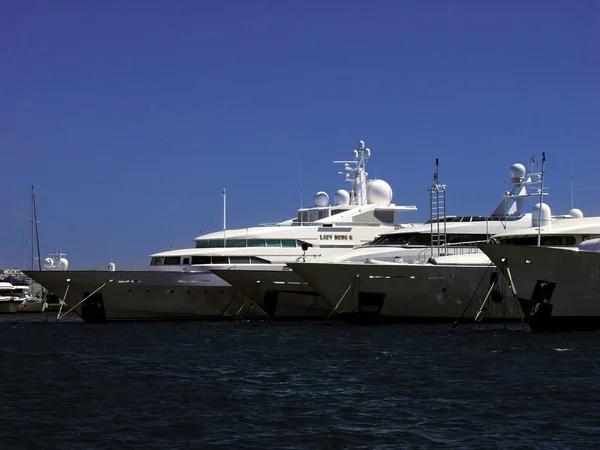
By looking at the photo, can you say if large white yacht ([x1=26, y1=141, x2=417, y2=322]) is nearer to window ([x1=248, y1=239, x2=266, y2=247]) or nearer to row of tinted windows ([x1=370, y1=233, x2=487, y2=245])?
window ([x1=248, y1=239, x2=266, y2=247])

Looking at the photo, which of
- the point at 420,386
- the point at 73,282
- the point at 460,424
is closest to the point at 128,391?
the point at 420,386

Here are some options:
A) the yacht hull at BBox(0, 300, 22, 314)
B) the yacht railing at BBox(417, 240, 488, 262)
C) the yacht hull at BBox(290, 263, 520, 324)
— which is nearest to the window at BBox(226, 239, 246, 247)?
the yacht railing at BBox(417, 240, 488, 262)

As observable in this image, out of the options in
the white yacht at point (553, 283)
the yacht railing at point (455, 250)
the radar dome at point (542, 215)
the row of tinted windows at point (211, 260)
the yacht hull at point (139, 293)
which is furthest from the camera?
the row of tinted windows at point (211, 260)

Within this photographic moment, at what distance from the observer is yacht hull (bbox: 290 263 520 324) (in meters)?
37.8

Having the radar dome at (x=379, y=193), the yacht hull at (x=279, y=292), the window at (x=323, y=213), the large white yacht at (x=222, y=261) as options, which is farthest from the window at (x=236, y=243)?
the radar dome at (x=379, y=193)

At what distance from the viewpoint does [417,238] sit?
4966 centimetres

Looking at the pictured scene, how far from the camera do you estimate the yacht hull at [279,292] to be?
42375 millimetres

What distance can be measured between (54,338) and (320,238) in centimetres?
2303

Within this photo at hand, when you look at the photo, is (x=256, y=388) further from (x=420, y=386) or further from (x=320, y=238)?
(x=320, y=238)

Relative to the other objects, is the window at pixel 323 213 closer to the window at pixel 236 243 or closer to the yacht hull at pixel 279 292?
the window at pixel 236 243

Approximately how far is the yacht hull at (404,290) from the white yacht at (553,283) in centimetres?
454

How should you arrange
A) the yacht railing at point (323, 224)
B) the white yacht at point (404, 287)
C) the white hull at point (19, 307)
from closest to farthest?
the white yacht at point (404, 287) < the yacht railing at point (323, 224) < the white hull at point (19, 307)

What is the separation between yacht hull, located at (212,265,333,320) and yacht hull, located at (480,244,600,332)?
11122 mm

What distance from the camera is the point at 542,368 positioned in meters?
23.5
